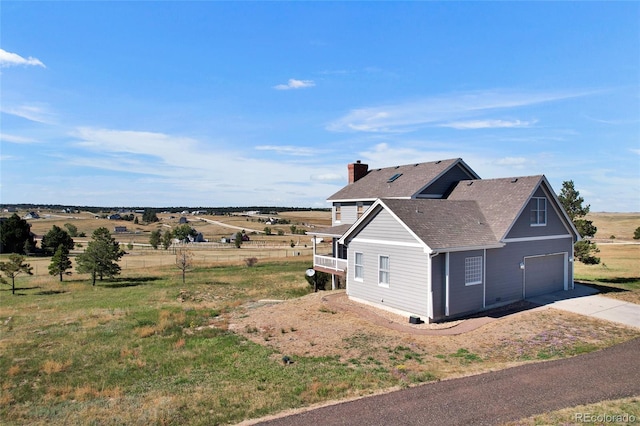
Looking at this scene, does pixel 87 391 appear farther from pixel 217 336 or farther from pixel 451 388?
pixel 451 388

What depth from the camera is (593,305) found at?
64.7ft

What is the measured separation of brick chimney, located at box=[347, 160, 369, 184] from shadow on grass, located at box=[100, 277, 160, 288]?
2274 centimetres

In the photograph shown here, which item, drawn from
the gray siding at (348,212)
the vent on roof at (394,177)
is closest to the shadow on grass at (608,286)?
the vent on roof at (394,177)

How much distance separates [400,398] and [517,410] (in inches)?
102

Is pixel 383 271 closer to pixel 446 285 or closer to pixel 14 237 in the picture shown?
pixel 446 285

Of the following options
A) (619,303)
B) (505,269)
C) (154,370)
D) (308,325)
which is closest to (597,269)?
(619,303)

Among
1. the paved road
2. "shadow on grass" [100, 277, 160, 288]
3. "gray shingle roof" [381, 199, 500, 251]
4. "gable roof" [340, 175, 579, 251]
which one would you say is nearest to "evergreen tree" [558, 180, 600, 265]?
"gable roof" [340, 175, 579, 251]

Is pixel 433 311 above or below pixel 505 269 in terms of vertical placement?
below

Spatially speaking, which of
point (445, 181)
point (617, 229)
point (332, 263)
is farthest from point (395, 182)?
point (617, 229)

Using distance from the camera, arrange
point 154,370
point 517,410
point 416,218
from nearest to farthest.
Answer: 1. point 517,410
2. point 154,370
3. point 416,218

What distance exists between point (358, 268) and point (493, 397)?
12.3m

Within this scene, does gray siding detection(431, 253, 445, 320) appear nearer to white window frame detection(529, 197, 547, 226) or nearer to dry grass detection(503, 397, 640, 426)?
white window frame detection(529, 197, 547, 226)

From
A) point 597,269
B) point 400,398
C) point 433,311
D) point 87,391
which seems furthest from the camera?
point 597,269

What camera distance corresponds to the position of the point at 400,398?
10164 mm
